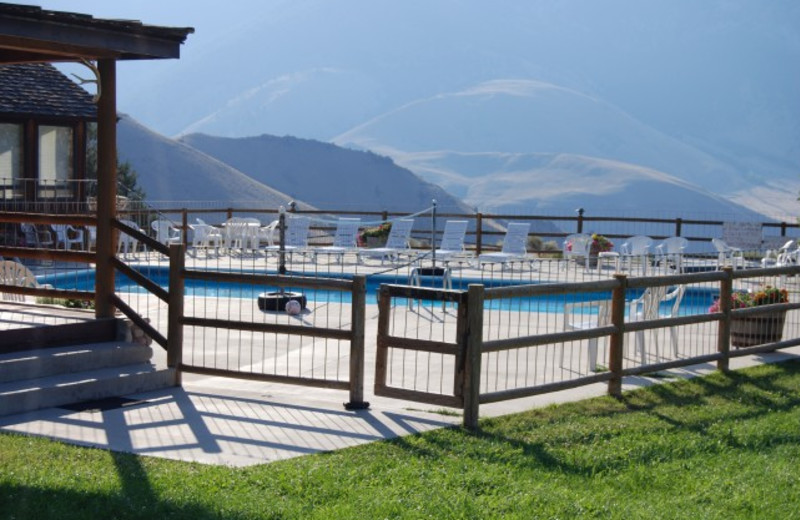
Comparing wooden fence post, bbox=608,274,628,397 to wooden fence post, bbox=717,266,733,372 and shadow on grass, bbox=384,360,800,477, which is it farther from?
wooden fence post, bbox=717,266,733,372

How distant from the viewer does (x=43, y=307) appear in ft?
33.5

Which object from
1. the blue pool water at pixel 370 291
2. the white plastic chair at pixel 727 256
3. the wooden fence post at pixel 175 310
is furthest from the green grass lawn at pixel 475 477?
the blue pool water at pixel 370 291

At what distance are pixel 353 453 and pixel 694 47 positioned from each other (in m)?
198

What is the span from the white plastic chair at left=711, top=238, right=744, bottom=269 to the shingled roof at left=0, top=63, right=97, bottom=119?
1391cm

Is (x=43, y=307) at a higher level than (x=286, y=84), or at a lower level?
lower

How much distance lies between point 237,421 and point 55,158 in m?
17.4

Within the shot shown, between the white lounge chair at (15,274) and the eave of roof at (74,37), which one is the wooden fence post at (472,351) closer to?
the eave of roof at (74,37)

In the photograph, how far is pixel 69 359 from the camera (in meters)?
8.48

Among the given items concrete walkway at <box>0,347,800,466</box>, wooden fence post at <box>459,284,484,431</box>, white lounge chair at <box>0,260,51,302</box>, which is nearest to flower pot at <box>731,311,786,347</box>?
concrete walkway at <box>0,347,800,466</box>

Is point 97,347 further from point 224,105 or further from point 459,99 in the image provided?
point 224,105

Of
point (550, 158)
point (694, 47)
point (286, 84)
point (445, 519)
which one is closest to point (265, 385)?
point (445, 519)

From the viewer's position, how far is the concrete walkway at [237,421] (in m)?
6.82

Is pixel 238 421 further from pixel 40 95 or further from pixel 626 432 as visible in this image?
pixel 40 95

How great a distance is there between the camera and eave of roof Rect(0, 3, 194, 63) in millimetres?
7605
